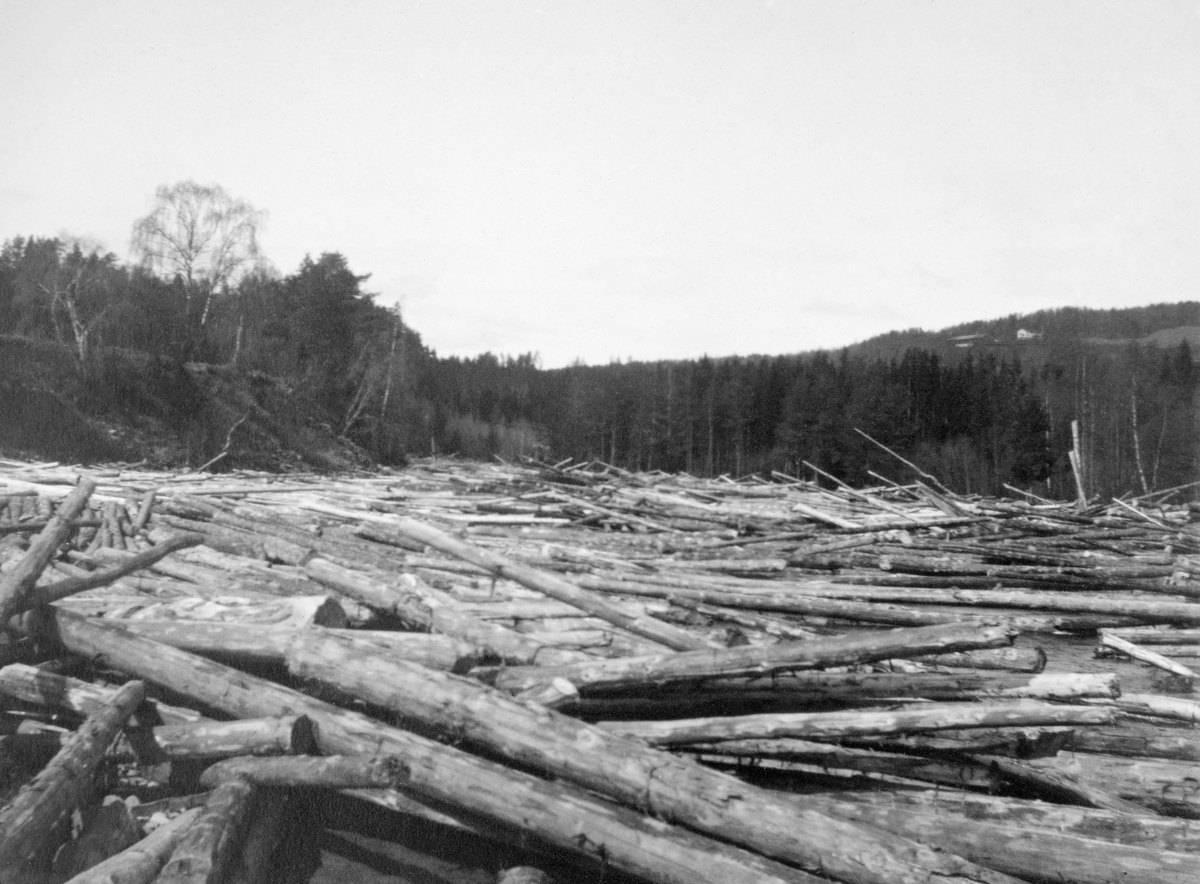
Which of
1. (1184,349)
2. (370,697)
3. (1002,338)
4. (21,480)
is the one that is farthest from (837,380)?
(370,697)

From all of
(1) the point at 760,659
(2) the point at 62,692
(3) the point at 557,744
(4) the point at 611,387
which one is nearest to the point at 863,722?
(1) the point at 760,659

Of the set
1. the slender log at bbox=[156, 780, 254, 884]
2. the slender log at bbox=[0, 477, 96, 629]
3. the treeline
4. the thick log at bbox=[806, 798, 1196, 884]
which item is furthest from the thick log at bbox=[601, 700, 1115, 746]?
the treeline

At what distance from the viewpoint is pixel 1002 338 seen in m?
89.4

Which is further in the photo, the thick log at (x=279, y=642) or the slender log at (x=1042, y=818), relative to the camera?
the thick log at (x=279, y=642)

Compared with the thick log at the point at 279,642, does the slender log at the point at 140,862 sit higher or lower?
lower

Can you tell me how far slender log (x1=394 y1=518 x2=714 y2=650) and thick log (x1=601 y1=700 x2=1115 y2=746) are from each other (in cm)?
83

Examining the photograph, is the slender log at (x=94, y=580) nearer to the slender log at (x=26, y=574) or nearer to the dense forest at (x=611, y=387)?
the slender log at (x=26, y=574)

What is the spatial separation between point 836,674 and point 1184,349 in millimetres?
56665

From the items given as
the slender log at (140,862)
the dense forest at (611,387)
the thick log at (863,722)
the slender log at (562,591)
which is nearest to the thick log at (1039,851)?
the thick log at (863,722)

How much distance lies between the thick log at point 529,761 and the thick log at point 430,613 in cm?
65

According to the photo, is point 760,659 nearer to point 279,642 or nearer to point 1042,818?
point 1042,818

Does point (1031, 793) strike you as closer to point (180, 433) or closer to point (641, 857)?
point (641, 857)

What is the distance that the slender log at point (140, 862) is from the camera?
226 cm

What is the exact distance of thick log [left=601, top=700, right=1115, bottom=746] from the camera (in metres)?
2.75
